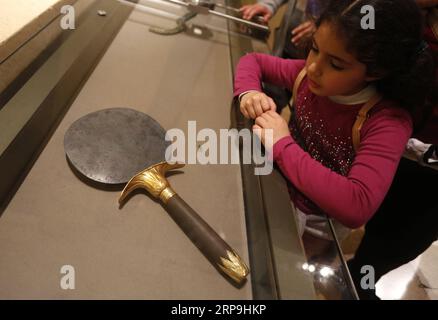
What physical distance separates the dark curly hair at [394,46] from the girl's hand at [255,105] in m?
0.20

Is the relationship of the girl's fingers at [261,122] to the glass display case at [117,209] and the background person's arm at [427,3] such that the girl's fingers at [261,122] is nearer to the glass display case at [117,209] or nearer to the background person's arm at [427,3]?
the glass display case at [117,209]

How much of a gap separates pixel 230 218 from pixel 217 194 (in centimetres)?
7

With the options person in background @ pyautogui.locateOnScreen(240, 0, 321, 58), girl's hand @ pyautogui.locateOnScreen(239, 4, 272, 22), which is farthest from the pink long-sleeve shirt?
girl's hand @ pyautogui.locateOnScreen(239, 4, 272, 22)

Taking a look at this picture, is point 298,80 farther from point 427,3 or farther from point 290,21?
point 290,21

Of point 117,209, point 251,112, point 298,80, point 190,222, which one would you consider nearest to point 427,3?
point 298,80

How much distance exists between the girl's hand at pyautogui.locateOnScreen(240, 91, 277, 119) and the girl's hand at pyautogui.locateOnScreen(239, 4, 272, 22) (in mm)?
667

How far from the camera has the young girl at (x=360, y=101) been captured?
0.58 m

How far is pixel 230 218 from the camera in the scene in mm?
685

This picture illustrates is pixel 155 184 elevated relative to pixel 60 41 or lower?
lower

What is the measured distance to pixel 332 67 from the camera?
24.9 inches

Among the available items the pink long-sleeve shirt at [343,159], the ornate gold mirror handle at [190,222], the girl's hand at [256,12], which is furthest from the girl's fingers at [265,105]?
the girl's hand at [256,12]

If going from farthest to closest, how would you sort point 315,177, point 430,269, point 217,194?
point 430,269 → point 217,194 → point 315,177
